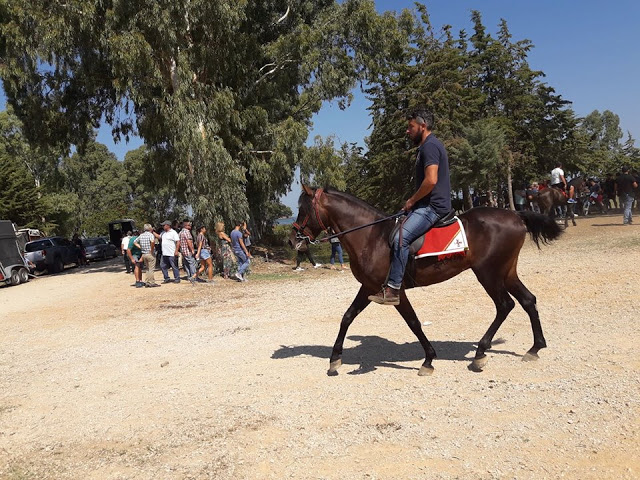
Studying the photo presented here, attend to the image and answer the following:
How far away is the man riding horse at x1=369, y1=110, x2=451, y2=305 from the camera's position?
589 centimetres

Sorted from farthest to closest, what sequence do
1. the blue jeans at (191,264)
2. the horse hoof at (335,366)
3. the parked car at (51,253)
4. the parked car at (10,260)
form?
the parked car at (51,253), the parked car at (10,260), the blue jeans at (191,264), the horse hoof at (335,366)

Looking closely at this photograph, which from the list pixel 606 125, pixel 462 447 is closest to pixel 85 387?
pixel 462 447

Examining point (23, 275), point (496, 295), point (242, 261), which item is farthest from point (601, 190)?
point (23, 275)

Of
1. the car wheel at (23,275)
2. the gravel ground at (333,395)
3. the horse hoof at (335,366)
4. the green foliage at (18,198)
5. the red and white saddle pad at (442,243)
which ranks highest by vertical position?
the green foliage at (18,198)

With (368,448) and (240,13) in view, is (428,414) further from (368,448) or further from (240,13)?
(240,13)

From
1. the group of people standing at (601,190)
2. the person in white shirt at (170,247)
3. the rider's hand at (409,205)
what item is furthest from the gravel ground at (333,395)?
the group of people standing at (601,190)

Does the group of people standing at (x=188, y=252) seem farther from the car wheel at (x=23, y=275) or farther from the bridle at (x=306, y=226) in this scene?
the bridle at (x=306, y=226)

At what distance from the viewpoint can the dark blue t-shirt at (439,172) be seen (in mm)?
5887

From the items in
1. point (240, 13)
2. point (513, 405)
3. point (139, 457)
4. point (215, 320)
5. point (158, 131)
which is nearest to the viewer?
point (139, 457)

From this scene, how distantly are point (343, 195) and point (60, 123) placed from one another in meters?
20.4

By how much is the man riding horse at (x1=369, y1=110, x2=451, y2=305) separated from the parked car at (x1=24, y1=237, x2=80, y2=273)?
26639mm

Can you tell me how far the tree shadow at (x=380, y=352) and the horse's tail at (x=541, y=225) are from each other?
1606mm

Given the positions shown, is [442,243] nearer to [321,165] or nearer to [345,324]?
[345,324]

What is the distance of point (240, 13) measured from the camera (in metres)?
18.9
